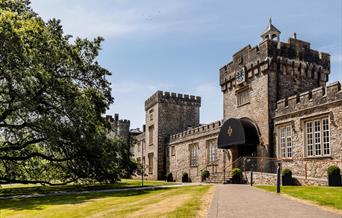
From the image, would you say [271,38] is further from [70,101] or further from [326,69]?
[70,101]

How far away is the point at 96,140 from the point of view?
80.5 feet

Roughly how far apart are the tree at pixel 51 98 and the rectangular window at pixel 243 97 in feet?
32.2

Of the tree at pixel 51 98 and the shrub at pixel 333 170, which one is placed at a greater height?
the tree at pixel 51 98

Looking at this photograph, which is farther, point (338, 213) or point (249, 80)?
point (249, 80)

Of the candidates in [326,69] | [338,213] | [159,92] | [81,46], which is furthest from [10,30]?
[159,92]

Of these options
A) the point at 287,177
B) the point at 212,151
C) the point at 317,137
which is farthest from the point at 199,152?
the point at 317,137

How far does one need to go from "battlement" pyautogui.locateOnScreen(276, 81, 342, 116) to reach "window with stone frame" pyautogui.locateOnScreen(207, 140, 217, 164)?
9.23 metres

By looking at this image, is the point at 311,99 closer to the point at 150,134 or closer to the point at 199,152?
the point at 199,152

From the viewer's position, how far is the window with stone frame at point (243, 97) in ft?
95.7

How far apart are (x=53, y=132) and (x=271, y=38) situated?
16542mm

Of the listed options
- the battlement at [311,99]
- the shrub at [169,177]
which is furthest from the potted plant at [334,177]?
the shrub at [169,177]

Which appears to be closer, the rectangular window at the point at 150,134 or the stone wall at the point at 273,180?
the stone wall at the point at 273,180

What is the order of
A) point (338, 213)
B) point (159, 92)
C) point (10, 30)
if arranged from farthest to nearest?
point (159, 92), point (10, 30), point (338, 213)

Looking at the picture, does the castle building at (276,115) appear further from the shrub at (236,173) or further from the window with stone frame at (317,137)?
the shrub at (236,173)
